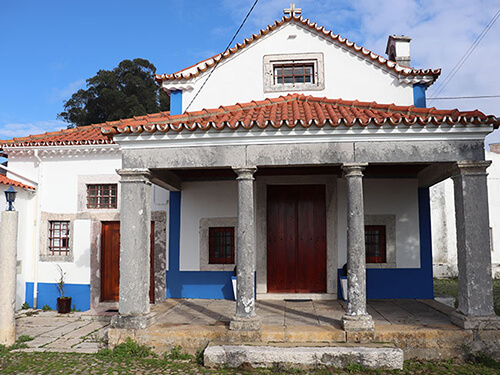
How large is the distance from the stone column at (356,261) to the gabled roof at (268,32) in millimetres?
3546

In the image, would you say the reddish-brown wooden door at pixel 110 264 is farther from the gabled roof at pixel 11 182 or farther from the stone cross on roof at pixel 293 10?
the stone cross on roof at pixel 293 10

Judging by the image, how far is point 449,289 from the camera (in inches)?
471

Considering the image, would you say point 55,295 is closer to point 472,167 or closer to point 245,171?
point 245,171

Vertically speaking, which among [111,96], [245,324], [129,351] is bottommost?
[129,351]

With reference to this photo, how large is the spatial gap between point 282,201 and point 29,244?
6.05 m

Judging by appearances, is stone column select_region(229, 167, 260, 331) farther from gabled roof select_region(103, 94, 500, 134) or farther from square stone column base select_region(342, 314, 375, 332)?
square stone column base select_region(342, 314, 375, 332)

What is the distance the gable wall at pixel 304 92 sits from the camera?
27.9ft

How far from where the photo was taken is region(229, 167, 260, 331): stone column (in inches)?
229

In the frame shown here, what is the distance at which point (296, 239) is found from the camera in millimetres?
8508

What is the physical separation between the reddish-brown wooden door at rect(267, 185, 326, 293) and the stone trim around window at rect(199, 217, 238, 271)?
0.81m

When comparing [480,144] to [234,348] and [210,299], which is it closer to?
[234,348]

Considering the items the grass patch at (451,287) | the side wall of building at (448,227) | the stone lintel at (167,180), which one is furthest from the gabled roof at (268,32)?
the side wall of building at (448,227)

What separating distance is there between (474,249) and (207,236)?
199 inches

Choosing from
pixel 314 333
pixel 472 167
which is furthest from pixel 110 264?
pixel 472 167
